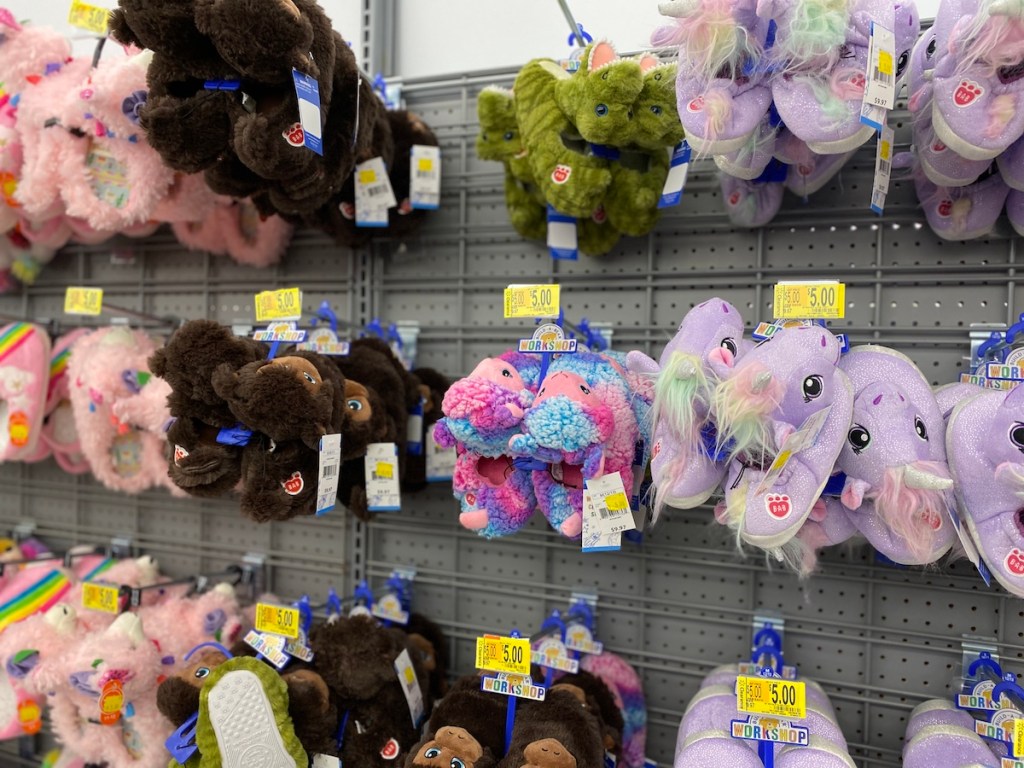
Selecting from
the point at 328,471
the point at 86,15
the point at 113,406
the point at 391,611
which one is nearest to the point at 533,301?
the point at 328,471

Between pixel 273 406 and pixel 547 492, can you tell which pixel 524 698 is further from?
pixel 273 406

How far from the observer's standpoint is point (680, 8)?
1.02m

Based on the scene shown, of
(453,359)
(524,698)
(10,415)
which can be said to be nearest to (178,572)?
(10,415)

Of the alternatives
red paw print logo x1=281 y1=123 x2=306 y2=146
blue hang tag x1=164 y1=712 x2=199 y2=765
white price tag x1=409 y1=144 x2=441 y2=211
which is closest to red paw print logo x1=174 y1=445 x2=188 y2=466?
blue hang tag x1=164 y1=712 x2=199 y2=765

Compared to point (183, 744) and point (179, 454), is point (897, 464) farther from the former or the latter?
point (183, 744)

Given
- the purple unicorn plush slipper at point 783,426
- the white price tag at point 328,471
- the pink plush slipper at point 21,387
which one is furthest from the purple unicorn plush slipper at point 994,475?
the pink plush slipper at point 21,387

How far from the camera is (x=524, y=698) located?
1221mm

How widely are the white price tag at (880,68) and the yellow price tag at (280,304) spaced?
965mm

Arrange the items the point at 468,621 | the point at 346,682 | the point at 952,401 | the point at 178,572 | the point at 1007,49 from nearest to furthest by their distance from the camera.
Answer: the point at 1007,49
the point at 952,401
the point at 346,682
the point at 468,621
the point at 178,572

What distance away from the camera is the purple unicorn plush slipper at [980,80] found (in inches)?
35.8

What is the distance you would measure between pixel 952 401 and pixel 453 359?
959mm

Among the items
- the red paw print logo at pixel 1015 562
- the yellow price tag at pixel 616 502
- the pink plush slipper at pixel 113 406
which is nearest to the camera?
the red paw print logo at pixel 1015 562

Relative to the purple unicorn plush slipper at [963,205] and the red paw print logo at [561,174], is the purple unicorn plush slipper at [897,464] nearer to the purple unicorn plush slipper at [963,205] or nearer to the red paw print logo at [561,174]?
the purple unicorn plush slipper at [963,205]

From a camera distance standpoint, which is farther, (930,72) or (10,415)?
(10,415)
